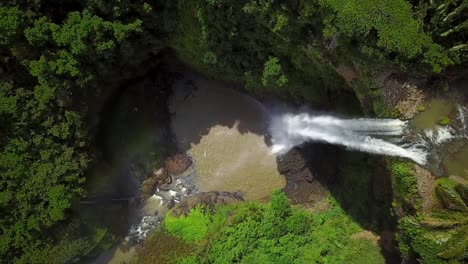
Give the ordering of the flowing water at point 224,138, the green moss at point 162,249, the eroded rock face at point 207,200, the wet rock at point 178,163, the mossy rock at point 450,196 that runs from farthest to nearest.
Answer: the wet rock at point 178,163
the flowing water at point 224,138
the eroded rock face at point 207,200
the green moss at point 162,249
the mossy rock at point 450,196

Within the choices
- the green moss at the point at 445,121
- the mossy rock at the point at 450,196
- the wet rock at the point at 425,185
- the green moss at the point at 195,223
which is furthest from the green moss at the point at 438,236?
the green moss at the point at 195,223

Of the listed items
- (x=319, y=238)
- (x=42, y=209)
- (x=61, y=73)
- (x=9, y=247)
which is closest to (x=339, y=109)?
(x=319, y=238)

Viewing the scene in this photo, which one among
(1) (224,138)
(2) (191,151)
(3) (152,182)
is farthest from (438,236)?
(3) (152,182)

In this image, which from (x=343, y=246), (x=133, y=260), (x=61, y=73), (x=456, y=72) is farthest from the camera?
(x=133, y=260)

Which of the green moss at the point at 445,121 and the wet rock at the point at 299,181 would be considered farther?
the wet rock at the point at 299,181

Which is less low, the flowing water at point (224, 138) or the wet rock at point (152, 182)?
the flowing water at point (224, 138)

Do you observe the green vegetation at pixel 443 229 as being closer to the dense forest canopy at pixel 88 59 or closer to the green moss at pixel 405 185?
the green moss at pixel 405 185

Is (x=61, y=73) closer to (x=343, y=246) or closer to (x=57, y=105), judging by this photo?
(x=57, y=105)

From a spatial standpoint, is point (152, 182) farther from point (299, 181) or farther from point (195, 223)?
point (299, 181)
